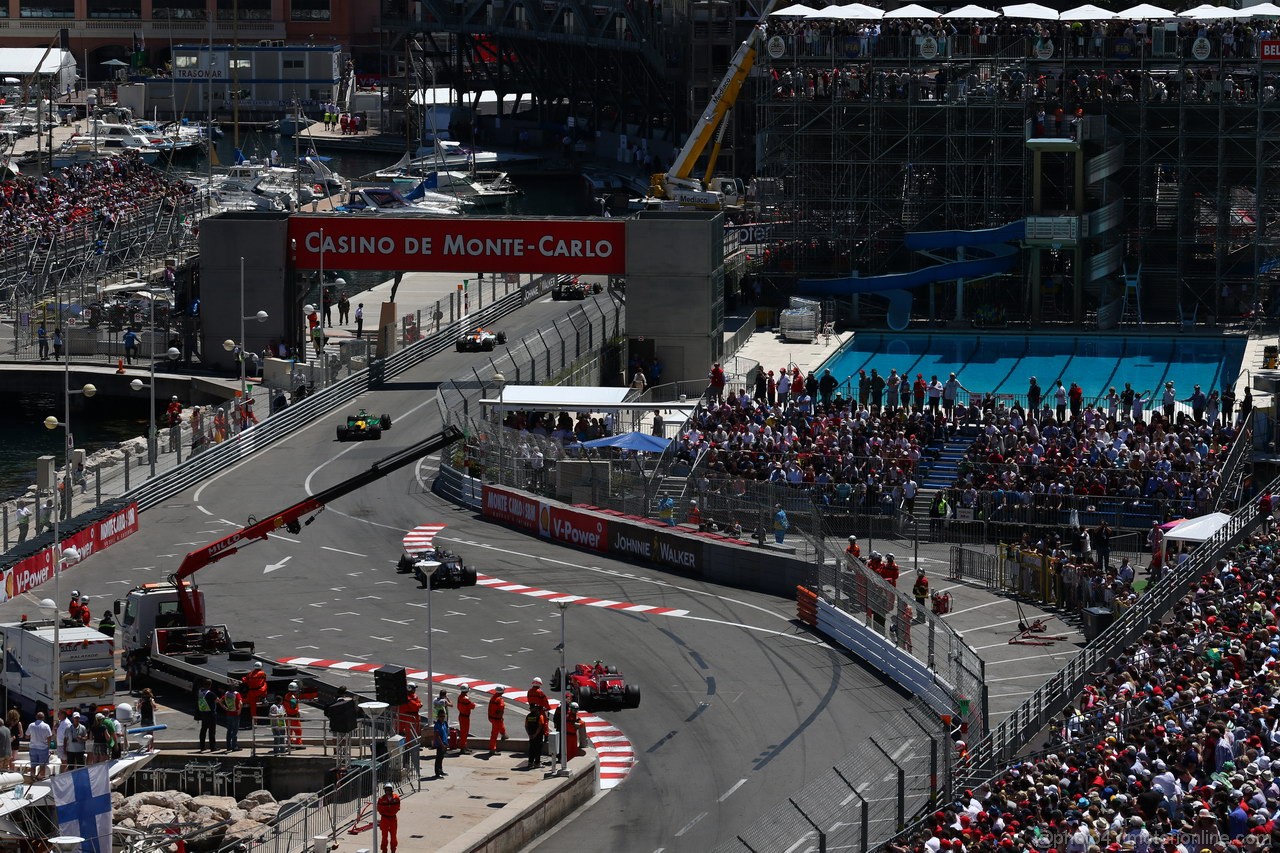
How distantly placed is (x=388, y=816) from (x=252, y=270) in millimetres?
46810

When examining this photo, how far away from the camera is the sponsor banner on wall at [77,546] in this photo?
55.3 m

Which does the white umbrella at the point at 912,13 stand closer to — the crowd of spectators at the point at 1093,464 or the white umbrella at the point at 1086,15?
the white umbrella at the point at 1086,15

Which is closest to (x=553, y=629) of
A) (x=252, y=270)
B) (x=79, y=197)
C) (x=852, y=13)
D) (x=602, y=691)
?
(x=602, y=691)

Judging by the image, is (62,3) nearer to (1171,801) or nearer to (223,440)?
(223,440)

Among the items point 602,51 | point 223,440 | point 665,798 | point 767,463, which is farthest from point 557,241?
point 602,51

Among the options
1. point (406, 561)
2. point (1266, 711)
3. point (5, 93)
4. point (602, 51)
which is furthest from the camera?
point (5, 93)

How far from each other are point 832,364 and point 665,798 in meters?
44.0

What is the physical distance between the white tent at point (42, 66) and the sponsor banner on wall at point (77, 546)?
4801 inches

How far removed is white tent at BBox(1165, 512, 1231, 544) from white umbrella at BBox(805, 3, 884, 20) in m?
42.7

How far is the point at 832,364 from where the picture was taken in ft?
279

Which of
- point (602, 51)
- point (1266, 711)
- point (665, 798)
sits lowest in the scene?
point (665, 798)

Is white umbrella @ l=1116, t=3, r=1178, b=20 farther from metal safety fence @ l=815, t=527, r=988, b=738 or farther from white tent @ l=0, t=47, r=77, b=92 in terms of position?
white tent @ l=0, t=47, r=77, b=92

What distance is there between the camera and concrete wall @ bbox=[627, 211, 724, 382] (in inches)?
3191

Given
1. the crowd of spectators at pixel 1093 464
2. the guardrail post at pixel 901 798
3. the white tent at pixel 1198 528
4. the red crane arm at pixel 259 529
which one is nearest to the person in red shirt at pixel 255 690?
the red crane arm at pixel 259 529
